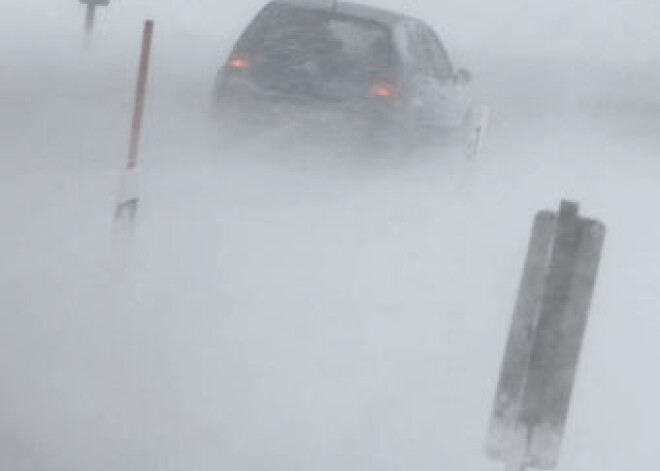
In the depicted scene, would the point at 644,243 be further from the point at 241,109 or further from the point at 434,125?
the point at 241,109

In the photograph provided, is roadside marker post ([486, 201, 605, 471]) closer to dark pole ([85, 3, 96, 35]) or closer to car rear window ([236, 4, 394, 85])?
car rear window ([236, 4, 394, 85])

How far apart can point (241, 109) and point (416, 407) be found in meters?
7.28

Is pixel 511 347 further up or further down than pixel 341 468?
further up

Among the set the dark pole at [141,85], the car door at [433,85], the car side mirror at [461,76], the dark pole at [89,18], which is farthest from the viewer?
the dark pole at [89,18]

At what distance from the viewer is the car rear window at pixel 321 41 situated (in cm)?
1563

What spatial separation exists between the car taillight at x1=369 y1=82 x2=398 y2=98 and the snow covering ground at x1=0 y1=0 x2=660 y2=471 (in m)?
0.64

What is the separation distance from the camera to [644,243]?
49.2ft

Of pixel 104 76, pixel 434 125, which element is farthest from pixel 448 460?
pixel 104 76

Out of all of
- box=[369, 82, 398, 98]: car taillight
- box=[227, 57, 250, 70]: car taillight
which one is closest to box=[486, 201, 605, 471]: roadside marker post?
box=[369, 82, 398, 98]: car taillight

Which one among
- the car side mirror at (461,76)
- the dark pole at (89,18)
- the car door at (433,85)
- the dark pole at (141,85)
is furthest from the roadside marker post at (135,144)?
the dark pole at (89,18)

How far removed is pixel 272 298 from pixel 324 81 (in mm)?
5295

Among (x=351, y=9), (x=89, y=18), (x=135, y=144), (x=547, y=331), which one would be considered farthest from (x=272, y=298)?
(x=89, y=18)

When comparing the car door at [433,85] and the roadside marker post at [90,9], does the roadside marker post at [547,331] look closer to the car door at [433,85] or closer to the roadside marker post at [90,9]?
the car door at [433,85]

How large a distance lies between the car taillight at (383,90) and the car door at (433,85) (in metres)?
0.27
